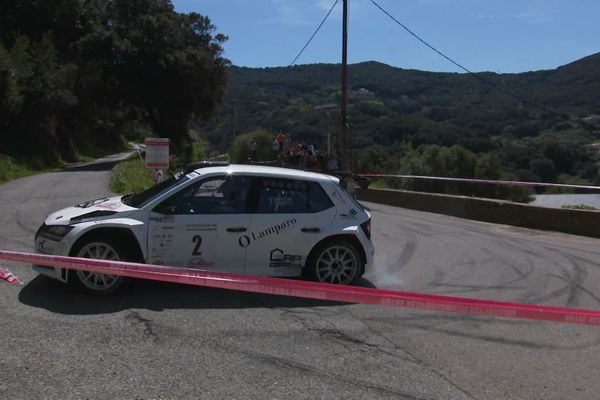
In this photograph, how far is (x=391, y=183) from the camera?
31.1 m

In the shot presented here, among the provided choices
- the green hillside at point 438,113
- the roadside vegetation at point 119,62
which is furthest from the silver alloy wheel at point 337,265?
the roadside vegetation at point 119,62

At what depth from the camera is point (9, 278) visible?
7207mm

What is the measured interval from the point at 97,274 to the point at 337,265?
9.16 ft

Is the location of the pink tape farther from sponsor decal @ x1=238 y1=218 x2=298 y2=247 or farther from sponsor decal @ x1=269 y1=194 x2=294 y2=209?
sponsor decal @ x1=269 y1=194 x2=294 y2=209

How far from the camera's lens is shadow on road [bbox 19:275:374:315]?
20.6 feet

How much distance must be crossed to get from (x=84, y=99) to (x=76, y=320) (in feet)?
149

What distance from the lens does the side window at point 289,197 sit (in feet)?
24.0

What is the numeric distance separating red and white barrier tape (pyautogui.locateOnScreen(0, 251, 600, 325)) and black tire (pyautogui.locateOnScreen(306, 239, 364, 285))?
4.92ft

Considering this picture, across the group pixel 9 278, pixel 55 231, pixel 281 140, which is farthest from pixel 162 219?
pixel 281 140

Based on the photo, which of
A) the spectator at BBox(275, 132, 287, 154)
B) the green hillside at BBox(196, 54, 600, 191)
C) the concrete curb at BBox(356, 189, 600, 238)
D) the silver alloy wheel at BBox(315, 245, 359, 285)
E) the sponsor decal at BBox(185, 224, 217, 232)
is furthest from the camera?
the green hillside at BBox(196, 54, 600, 191)

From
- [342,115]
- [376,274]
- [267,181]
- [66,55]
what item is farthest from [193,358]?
[66,55]

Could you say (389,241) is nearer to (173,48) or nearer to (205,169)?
(205,169)

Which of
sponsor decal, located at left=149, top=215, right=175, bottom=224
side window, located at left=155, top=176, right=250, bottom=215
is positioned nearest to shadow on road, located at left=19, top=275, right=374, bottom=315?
sponsor decal, located at left=149, top=215, right=175, bottom=224

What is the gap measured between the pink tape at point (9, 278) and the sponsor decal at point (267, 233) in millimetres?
2606
